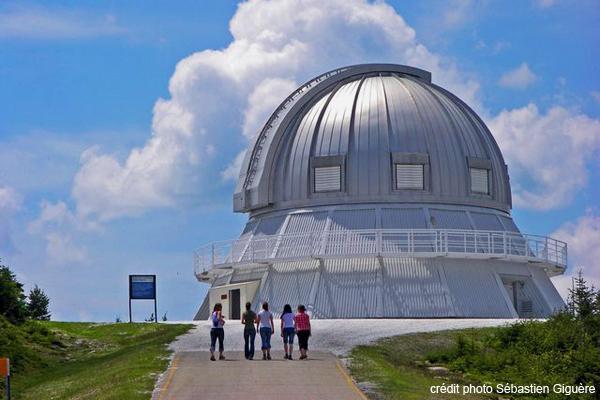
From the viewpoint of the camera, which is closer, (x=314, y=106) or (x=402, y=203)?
(x=402, y=203)

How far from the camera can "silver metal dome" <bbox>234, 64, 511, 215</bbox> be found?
49.0m

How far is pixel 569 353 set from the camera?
31.4 metres

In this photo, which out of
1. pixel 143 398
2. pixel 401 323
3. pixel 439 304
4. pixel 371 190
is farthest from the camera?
pixel 371 190

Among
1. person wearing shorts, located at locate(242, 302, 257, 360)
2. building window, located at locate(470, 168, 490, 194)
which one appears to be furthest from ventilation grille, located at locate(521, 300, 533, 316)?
person wearing shorts, located at locate(242, 302, 257, 360)

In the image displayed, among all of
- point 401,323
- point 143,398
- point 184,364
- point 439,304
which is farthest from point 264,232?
point 143,398

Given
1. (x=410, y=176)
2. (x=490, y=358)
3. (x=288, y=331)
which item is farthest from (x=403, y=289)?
(x=288, y=331)

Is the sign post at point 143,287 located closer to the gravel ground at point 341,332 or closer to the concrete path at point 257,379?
the gravel ground at point 341,332

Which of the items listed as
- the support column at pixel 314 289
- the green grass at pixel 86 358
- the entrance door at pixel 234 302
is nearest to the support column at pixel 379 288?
the support column at pixel 314 289

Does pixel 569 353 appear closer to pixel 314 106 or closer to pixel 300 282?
pixel 300 282

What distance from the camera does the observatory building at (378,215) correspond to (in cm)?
4622

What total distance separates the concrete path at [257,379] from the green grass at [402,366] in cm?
54

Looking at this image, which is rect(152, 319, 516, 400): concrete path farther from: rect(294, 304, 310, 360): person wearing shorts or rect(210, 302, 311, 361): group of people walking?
rect(294, 304, 310, 360): person wearing shorts

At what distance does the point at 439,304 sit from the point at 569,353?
14115mm

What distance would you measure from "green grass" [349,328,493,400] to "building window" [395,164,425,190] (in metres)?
12.8
